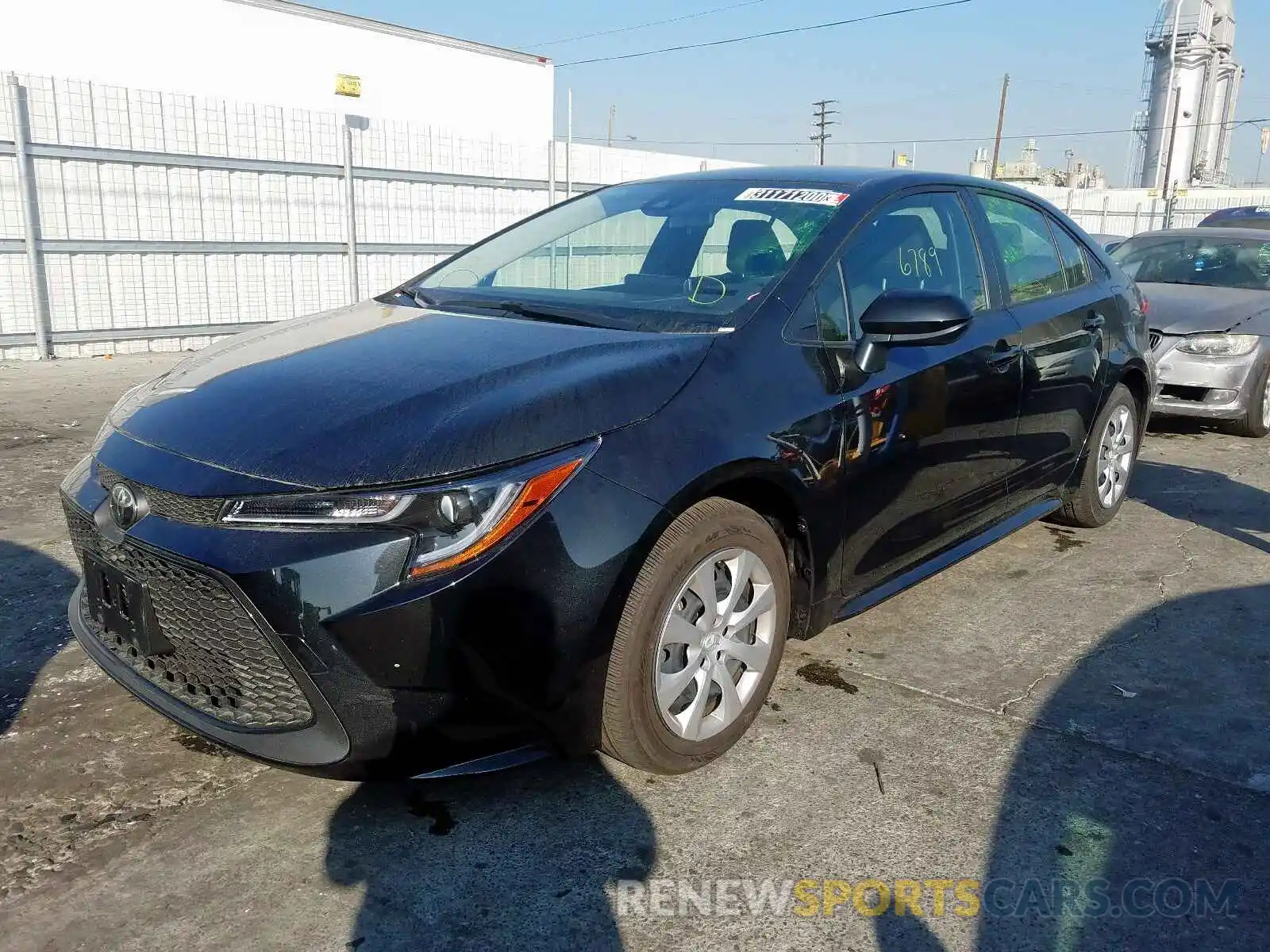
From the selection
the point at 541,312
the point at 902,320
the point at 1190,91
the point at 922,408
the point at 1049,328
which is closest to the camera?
the point at 902,320

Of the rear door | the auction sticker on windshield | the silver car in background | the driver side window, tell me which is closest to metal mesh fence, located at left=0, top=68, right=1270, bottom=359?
the silver car in background

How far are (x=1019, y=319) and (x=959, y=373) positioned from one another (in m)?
0.59

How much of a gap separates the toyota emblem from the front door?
1.82m

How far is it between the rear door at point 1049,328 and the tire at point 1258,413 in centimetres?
313

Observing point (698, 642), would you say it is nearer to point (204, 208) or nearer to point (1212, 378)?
point (1212, 378)

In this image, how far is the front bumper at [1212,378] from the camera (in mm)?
6809

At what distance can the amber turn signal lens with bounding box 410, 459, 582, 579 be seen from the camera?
6.86 feet

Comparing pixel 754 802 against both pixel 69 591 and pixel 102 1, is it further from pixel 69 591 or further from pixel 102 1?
pixel 102 1

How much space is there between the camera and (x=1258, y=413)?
7.03 metres

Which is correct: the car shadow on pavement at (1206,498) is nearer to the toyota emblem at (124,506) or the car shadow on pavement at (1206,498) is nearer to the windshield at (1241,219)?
the toyota emblem at (124,506)

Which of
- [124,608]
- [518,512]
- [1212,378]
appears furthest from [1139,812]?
[1212,378]

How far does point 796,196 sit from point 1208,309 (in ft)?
16.7

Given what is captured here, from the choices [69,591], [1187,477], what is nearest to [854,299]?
[69,591]

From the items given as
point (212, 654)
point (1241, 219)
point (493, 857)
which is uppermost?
point (1241, 219)
